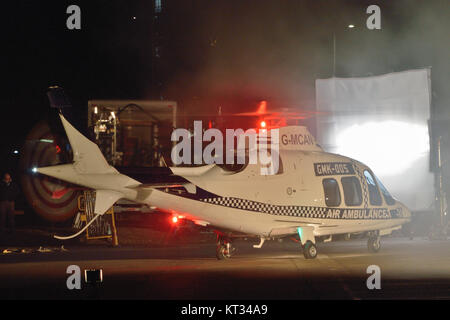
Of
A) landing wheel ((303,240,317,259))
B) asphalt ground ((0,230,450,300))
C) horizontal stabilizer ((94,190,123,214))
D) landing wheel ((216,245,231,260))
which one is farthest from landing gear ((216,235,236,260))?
horizontal stabilizer ((94,190,123,214))

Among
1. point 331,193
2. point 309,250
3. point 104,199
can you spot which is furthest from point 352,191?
point 104,199

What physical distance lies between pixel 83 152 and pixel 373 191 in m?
7.26

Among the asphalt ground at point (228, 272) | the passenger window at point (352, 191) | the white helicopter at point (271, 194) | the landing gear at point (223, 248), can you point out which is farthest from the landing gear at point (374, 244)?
the landing gear at point (223, 248)

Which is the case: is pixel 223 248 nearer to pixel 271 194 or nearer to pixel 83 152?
pixel 271 194

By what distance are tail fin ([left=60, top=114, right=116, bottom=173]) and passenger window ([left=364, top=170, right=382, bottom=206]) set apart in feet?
22.0

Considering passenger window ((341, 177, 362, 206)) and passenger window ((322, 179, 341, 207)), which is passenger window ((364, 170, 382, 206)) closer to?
passenger window ((341, 177, 362, 206))

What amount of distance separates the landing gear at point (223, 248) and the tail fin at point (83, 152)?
3.43 m

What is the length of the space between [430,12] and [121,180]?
13.3 m

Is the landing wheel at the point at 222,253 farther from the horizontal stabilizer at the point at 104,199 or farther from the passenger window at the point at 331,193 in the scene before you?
the horizontal stabilizer at the point at 104,199

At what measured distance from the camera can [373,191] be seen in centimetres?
1597

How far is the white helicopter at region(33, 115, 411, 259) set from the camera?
1209 centimetres

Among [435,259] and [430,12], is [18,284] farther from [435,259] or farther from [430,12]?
[430,12]

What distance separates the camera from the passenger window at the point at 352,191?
50.1ft
